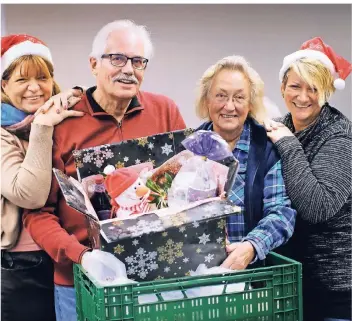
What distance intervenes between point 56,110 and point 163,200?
0.49m

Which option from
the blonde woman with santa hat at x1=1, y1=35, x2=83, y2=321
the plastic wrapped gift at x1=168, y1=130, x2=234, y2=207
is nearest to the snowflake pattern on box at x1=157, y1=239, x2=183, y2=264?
the plastic wrapped gift at x1=168, y1=130, x2=234, y2=207

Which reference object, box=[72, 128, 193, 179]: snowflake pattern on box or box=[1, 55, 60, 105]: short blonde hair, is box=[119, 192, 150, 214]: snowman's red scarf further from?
box=[1, 55, 60, 105]: short blonde hair

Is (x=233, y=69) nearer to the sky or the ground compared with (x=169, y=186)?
nearer to the sky

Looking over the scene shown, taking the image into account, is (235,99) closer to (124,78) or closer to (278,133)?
(278,133)

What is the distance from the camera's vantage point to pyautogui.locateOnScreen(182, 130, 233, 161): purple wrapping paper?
6.73ft

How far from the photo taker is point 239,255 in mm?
2020

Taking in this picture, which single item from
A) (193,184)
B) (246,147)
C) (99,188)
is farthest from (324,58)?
(99,188)

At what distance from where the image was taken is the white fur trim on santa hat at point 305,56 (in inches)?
91.4

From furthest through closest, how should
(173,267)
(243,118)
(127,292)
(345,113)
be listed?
(345,113) < (243,118) < (173,267) < (127,292)

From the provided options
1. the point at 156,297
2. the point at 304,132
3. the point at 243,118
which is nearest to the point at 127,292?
the point at 156,297

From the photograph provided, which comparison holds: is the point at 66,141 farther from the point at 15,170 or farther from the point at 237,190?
the point at 237,190

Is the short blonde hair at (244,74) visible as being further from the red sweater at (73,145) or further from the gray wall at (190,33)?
the red sweater at (73,145)

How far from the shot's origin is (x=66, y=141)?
211 centimetres

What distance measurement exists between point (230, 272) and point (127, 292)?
32 centimetres
